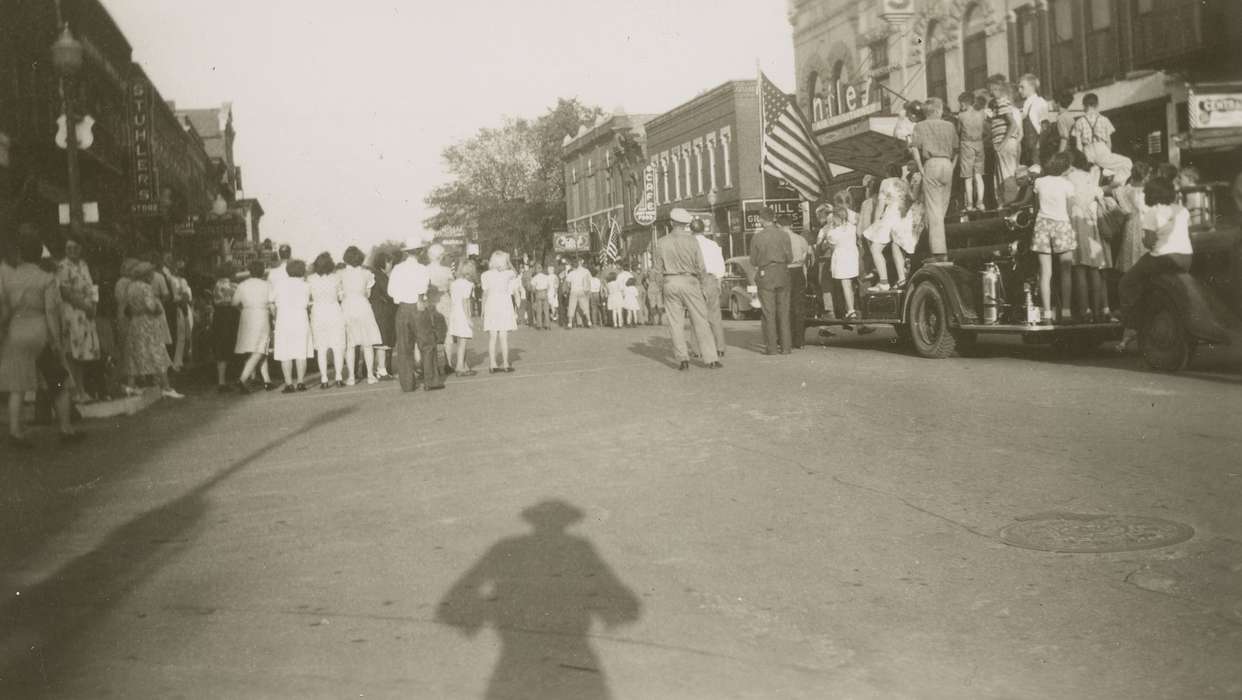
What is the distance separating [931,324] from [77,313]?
9.52 m

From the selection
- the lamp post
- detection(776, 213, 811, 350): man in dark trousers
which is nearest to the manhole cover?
detection(776, 213, 811, 350): man in dark trousers

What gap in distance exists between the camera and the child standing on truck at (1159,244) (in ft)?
39.9

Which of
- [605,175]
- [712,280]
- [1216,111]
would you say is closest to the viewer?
[712,280]

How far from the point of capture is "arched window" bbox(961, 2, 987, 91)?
109ft

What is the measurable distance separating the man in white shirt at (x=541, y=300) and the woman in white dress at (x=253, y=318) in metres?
19.0

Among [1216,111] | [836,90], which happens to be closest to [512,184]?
[836,90]

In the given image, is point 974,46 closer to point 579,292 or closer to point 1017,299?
point 579,292

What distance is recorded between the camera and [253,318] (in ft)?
56.7

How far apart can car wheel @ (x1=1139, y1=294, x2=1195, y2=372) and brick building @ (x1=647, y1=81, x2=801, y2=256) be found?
36.8 metres

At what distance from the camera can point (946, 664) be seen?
452 cm

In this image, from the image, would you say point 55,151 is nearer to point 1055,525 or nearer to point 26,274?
point 26,274

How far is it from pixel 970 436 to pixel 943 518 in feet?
8.37

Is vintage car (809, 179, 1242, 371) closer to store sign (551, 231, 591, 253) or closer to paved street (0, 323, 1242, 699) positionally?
paved street (0, 323, 1242, 699)

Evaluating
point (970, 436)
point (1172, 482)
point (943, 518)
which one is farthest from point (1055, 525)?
point (970, 436)
